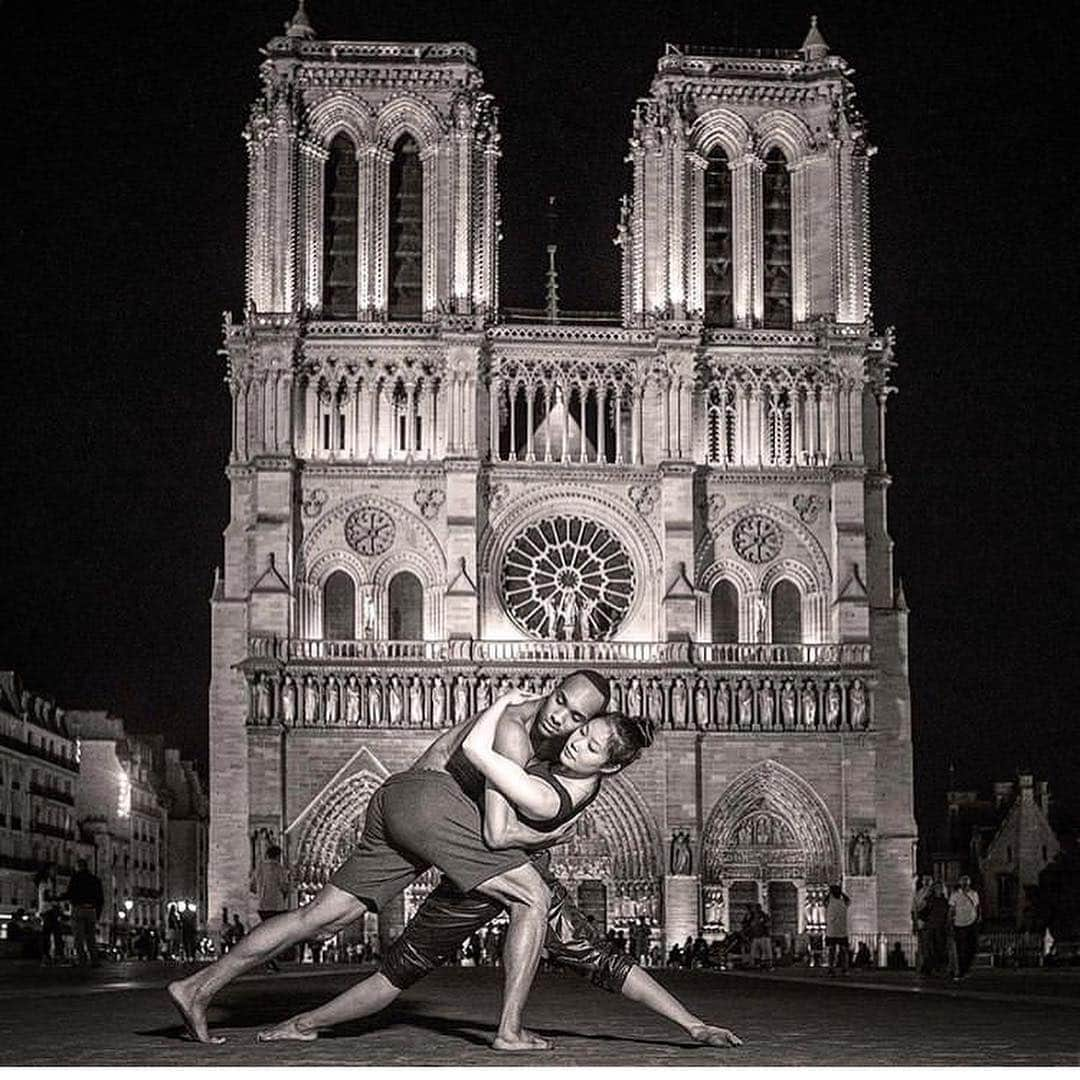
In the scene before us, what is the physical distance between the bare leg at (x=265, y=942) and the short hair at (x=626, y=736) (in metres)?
1.47

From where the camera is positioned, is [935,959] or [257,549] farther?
[257,549]

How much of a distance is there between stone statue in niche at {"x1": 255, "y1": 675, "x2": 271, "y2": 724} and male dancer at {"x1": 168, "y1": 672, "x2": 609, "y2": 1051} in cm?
3725

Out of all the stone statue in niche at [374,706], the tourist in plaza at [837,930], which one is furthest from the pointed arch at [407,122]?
the tourist in plaza at [837,930]

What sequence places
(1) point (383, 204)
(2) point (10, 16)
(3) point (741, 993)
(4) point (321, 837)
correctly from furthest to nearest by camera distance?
(1) point (383, 204)
(4) point (321, 837)
(3) point (741, 993)
(2) point (10, 16)

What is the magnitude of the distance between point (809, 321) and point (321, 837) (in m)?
15.3

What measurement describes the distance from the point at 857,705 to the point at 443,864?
39.3 m

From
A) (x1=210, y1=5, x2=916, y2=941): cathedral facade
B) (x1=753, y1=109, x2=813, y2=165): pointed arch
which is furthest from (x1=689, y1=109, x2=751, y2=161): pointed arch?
(x1=753, y1=109, x2=813, y2=165): pointed arch

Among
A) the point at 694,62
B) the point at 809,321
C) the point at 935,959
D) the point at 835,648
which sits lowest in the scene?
the point at 935,959

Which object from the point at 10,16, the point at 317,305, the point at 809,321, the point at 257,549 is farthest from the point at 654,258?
the point at 10,16

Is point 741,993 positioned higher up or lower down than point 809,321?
lower down

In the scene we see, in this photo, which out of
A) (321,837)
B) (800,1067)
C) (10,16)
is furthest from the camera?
(321,837)

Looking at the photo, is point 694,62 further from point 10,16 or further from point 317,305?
point 10,16

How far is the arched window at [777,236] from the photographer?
52875 millimetres

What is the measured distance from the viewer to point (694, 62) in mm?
52625
